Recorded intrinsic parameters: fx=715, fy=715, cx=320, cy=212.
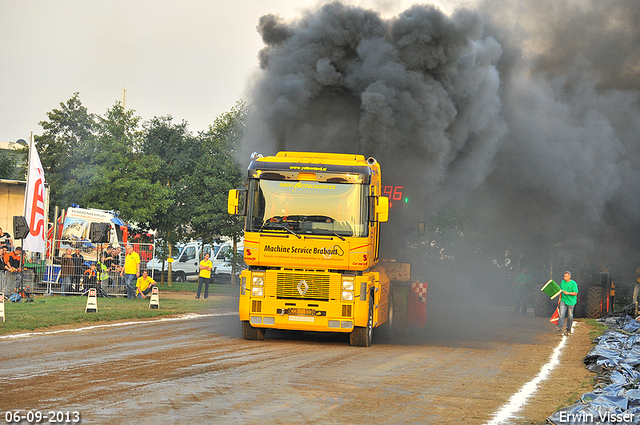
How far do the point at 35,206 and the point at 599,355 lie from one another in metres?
16.0

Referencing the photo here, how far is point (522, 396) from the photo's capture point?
8.41 m

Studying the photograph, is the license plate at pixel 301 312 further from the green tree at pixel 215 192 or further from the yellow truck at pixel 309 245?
the green tree at pixel 215 192

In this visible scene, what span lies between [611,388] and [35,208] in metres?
17.4

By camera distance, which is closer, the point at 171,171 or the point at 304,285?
the point at 304,285

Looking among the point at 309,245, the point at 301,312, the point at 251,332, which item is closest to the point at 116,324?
the point at 251,332

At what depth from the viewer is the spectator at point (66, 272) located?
24.0m

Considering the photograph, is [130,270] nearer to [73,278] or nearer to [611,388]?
[73,278]

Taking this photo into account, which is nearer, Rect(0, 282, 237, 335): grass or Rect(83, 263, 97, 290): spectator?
Rect(0, 282, 237, 335): grass

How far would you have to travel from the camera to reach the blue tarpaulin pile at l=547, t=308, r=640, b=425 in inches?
252

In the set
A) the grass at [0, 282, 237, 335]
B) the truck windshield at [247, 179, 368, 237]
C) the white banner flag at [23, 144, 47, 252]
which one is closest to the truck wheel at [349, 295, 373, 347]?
the truck windshield at [247, 179, 368, 237]

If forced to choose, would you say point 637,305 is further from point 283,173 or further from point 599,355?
point 283,173

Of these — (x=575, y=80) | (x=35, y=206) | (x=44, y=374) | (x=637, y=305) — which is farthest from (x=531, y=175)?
(x=44, y=374)

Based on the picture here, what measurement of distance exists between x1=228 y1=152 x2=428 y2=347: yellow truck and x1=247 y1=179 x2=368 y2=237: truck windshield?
0.06 feet

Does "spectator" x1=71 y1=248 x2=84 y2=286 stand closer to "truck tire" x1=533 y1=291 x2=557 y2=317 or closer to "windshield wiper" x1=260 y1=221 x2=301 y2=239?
"windshield wiper" x1=260 y1=221 x2=301 y2=239
